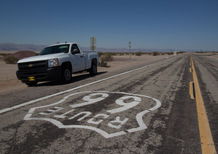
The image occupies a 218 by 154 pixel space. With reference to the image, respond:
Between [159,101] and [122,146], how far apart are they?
285cm

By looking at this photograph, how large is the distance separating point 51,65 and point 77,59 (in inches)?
84.6

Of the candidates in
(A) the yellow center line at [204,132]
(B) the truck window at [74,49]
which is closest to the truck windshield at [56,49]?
(B) the truck window at [74,49]

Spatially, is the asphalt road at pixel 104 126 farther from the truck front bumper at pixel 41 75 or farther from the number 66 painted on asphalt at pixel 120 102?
the truck front bumper at pixel 41 75

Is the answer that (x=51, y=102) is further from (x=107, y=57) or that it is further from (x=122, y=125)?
(x=107, y=57)

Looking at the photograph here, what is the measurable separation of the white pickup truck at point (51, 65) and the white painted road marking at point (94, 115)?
299 cm

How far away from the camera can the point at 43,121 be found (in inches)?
140

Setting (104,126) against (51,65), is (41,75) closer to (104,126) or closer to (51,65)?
(51,65)

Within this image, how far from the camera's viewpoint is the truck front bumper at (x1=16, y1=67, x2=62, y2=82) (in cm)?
777

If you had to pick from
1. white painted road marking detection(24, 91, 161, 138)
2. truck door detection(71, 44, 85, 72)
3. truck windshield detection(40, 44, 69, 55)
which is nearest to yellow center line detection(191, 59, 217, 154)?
white painted road marking detection(24, 91, 161, 138)

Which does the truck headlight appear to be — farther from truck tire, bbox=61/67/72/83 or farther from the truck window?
the truck window

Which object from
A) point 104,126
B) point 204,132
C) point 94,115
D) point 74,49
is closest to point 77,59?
point 74,49

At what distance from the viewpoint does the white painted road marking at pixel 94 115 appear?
3169 mm

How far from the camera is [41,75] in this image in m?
7.81

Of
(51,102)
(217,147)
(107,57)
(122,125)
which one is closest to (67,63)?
(51,102)
